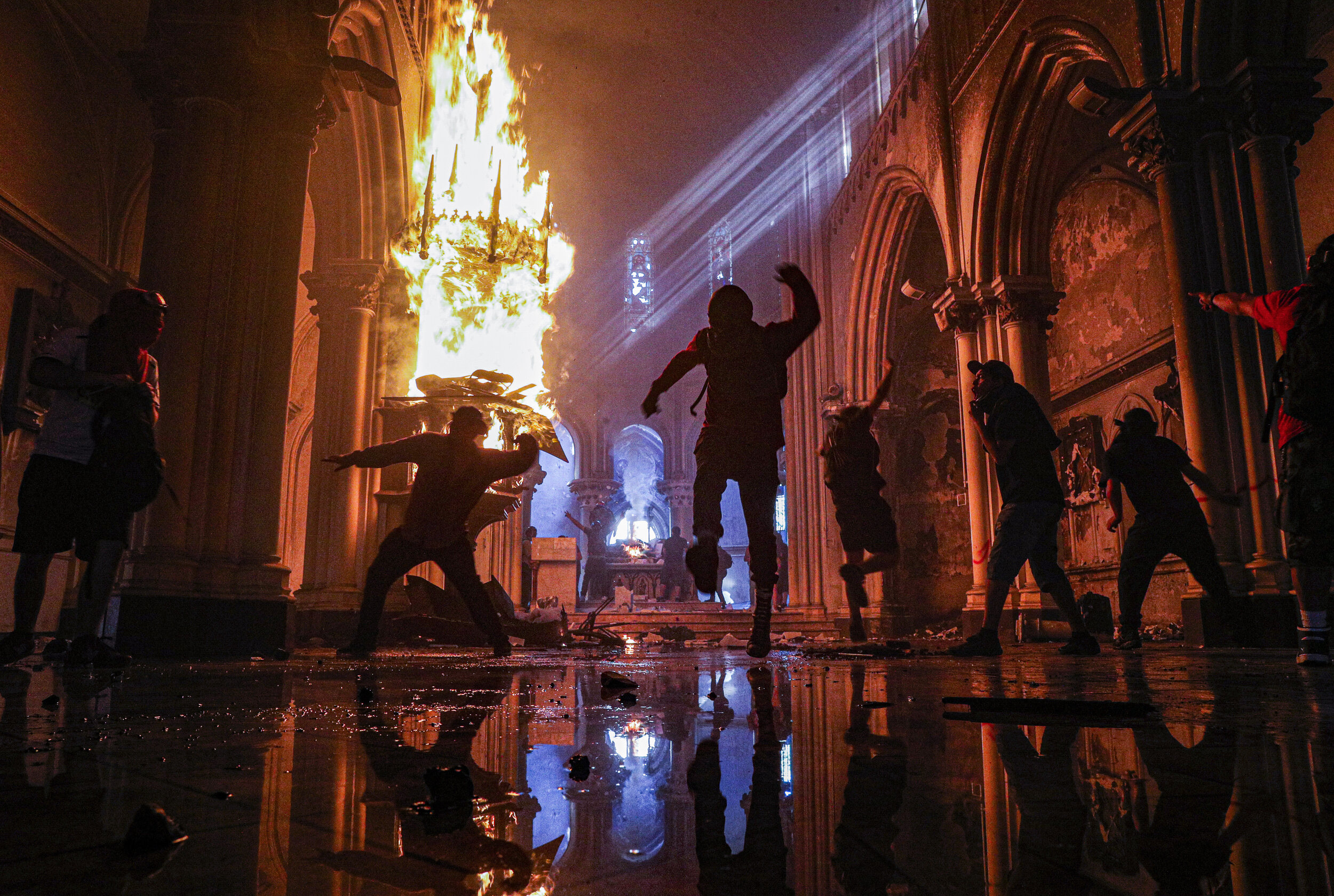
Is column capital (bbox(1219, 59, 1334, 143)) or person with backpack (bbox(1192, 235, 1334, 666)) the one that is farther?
column capital (bbox(1219, 59, 1334, 143))

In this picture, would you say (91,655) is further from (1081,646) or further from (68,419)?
(1081,646)

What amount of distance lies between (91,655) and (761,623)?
3438mm

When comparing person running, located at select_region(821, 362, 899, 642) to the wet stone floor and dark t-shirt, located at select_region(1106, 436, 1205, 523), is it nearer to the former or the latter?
dark t-shirt, located at select_region(1106, 436, 1205, 523)

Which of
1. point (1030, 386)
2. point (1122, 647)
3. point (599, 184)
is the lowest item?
point (1122, 647)

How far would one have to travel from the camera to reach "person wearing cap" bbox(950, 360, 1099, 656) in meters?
5.89

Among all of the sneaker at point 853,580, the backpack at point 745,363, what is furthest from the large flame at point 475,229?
the backpack at point 745,363

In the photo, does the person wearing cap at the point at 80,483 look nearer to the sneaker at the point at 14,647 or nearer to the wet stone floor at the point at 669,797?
the sneaker at the point at 14,647

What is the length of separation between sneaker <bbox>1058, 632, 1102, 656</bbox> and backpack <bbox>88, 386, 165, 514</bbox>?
5.68m

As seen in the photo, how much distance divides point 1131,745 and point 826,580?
15.6 metres

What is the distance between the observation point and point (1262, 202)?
729 cm

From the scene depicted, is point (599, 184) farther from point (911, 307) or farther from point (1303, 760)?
point (1303, 760)

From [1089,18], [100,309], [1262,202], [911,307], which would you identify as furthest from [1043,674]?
[911,307]

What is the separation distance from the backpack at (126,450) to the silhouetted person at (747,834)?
3.98 m

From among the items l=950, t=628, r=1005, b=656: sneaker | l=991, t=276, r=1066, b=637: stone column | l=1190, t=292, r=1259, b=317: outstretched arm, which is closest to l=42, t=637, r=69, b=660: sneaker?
l=950, t=628, r=1005, b=656: sneaker
